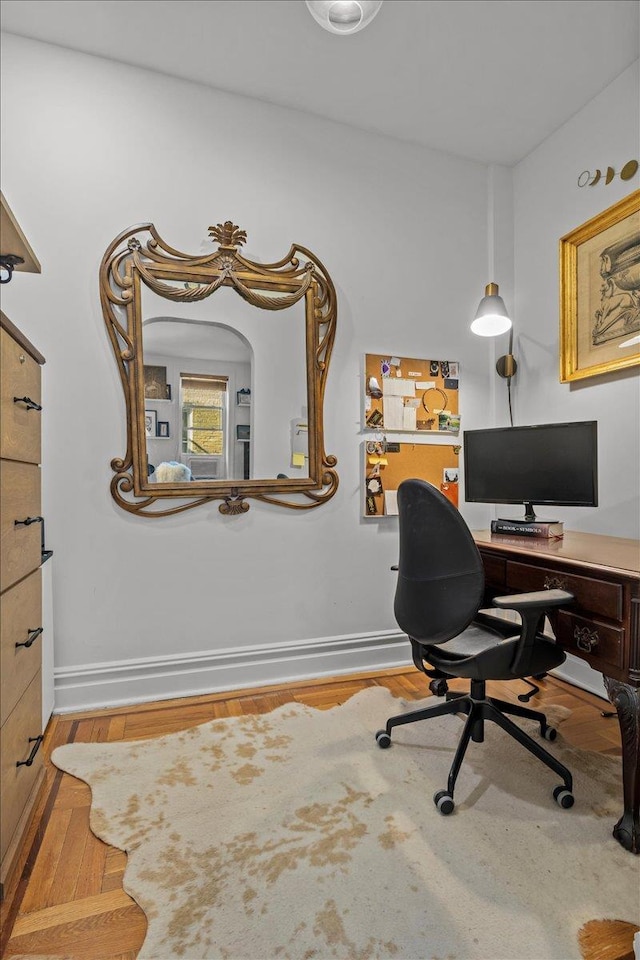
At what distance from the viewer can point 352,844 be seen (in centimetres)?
139

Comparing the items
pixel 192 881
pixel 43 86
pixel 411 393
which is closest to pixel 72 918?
pixel 192 881

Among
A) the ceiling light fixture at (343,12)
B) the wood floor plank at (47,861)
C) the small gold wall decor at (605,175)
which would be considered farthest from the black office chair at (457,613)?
the small gold wall decor at (605,175)

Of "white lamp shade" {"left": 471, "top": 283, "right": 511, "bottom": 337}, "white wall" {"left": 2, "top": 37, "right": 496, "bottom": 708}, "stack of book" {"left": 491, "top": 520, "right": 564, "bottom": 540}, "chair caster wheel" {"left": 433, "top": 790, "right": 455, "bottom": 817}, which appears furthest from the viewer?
"white lamp shade" {"left": 471, "top": 283, "right": 511, "bottom": 337}

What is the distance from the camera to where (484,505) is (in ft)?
9.86

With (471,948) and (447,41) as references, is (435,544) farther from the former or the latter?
(447,41)

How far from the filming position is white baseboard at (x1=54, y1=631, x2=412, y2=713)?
221 cm

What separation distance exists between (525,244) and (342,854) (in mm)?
3128

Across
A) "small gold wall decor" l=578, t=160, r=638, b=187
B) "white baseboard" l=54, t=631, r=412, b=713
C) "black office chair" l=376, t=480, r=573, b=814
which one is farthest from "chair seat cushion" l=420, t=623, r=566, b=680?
"small gold wall decor" l=578, t=160, r=638, b=187

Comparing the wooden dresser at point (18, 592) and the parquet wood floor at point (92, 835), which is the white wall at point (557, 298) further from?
the wooden dresser at point (18, 592)

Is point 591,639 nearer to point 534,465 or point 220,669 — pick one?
point 534,465

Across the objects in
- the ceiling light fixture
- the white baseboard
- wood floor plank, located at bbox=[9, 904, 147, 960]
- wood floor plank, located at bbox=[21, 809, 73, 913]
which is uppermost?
the ceiling light fixture

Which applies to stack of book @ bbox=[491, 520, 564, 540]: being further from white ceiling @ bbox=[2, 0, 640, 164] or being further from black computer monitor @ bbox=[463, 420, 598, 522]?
white ceiling @ bbox=[2, 0, 640, 164]

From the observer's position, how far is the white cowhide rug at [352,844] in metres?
1.13

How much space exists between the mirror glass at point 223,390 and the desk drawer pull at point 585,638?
1437 millimetres
